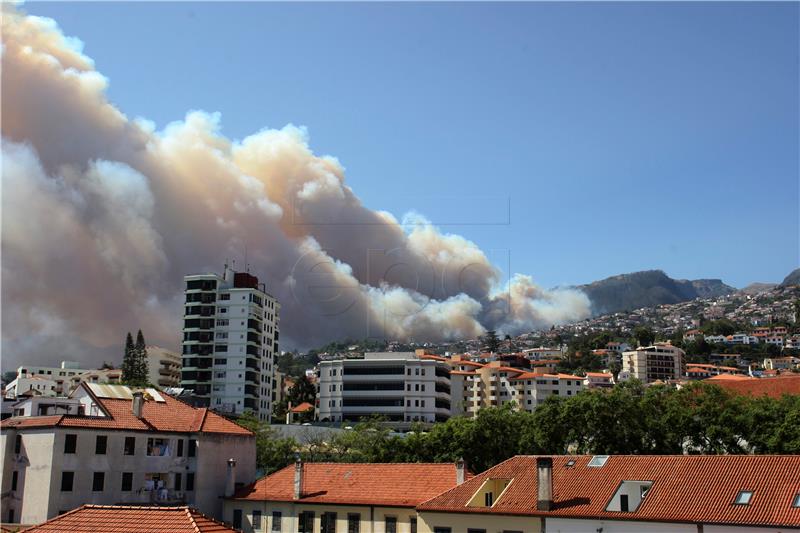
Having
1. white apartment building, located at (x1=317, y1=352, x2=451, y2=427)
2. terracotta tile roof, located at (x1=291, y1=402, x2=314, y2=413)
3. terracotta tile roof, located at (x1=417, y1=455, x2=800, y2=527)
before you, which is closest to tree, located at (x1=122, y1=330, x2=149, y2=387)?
terracotta tile roof, located at (x1=291, y1=402, x2=314, y2=413)

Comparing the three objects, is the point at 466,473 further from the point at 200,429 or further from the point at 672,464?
the point at 200,429

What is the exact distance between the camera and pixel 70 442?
5472cm

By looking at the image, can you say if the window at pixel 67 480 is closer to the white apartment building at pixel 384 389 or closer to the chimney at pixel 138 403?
the chimney at pixel 138 403

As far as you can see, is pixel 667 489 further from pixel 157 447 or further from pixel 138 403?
pixel 138 403

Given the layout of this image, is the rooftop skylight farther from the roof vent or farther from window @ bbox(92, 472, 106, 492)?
window @ bbox(92, 472, 106, 492)

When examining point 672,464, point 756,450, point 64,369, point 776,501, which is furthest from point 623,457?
point 64,369

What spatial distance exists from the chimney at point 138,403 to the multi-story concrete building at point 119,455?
2.8 inches

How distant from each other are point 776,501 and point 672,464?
6.43 meters

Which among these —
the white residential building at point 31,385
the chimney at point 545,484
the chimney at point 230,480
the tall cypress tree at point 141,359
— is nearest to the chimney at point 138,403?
the chimney at point 230,480

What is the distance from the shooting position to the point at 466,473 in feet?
170

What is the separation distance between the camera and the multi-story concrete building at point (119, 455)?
5372cm

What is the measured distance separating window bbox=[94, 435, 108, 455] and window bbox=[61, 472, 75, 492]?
7.63ft

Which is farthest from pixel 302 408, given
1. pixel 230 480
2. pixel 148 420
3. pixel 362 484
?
pixel 362 484

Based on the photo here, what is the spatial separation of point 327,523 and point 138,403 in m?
17.9
